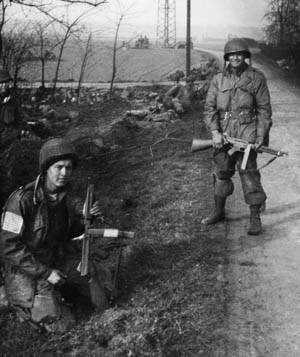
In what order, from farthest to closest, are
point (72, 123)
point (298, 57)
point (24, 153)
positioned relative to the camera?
point (298, 57) < point (72, 123) < point (24, 153)

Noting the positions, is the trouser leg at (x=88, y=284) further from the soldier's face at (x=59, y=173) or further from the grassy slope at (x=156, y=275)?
the soldier's face at (x=59, y=173)

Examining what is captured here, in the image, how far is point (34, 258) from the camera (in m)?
3.72

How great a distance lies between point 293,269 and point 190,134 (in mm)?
6547

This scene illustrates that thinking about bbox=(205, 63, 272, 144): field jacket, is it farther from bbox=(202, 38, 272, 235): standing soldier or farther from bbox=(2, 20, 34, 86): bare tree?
bbox=(2, 20, 34, 86): bare tree

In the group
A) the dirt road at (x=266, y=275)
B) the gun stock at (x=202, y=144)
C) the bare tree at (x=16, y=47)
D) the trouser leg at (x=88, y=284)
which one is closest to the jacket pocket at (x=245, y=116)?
the gun stock at (x=202, y=144)

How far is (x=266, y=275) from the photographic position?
471 cm

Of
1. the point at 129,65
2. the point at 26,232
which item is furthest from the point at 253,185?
the point at 129,65

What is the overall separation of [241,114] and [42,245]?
268cm

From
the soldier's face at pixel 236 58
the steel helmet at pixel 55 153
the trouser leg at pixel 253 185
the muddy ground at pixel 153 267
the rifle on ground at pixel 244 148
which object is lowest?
the muddy ground at pixel 153 267

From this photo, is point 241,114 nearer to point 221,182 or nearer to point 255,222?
point 221,182

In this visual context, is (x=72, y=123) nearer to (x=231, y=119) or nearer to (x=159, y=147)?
(x=159, y=147)

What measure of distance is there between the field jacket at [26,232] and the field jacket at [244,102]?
234cm

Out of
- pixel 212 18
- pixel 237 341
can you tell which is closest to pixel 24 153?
pixel 237 341

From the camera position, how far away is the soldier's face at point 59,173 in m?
3.75
